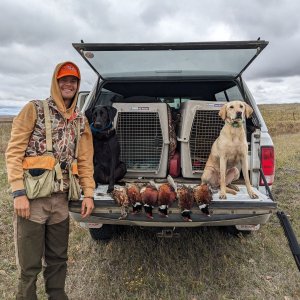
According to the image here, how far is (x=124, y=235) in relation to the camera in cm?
492

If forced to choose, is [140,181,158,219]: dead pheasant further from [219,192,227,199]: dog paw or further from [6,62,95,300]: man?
[219,192,227,199]: dog paw

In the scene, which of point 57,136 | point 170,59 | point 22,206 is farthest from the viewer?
point 170,59

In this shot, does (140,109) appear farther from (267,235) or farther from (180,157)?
(267,235)

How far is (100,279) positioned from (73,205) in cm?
109

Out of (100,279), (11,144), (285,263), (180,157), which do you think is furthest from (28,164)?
(285,263)

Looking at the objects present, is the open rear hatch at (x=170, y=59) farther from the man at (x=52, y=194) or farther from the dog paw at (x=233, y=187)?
the dog paw at (x=233, y=187)

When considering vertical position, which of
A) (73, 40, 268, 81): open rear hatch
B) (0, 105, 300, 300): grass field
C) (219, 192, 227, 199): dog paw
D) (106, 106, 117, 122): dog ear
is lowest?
(0, 105, 300, 300): grass field

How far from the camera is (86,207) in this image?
3.13 meters

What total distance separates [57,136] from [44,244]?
0.87m

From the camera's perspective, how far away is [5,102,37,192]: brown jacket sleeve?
267cm

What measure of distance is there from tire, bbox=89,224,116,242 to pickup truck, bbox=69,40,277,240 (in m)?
0.01

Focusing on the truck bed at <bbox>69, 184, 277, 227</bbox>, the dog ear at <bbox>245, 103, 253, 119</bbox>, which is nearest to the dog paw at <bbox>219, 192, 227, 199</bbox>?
the truck bed at <bbox>69, 184, 277, 227</bbox>

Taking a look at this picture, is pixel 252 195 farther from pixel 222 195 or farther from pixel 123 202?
pixel 123 202

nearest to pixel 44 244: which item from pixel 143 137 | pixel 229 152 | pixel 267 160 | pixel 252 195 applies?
pixel 143 137
